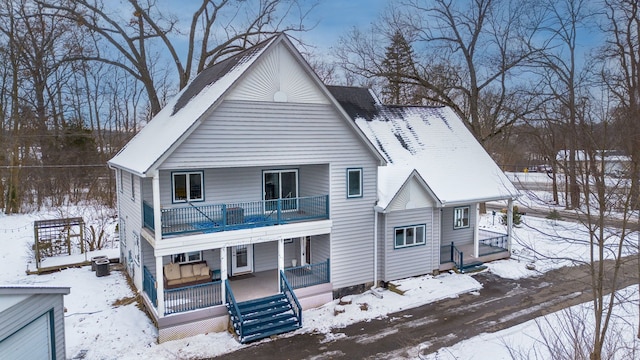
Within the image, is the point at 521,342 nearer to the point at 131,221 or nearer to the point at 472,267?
the point at 472,267

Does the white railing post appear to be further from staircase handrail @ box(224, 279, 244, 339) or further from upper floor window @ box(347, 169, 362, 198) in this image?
upper floor window @ box(347, 169, 362, 198)

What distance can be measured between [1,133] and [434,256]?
32.7 meters

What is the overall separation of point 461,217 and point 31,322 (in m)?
16.9

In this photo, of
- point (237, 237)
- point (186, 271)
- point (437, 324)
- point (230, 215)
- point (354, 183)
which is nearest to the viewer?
point (437, 324)

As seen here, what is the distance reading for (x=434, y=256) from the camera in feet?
56.4

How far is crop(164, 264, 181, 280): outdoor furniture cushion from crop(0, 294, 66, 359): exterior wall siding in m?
4.92

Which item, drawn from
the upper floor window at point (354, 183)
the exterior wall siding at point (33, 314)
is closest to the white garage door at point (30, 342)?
the exterior wall siding at point (33, 314)

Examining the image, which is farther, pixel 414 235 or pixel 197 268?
pixel 414 235

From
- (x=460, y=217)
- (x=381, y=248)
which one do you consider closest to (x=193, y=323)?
(x=381, y=248)

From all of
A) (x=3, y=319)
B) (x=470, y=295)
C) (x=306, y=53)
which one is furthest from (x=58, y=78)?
(x=470, y=295)

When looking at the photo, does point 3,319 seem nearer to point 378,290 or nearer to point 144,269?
point 144,269

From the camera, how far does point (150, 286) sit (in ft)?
43.7

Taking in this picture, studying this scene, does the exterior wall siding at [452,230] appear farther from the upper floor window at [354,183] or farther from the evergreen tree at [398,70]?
the evergreen tree at [398,70]

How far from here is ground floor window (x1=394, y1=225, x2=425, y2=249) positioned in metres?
16.3
